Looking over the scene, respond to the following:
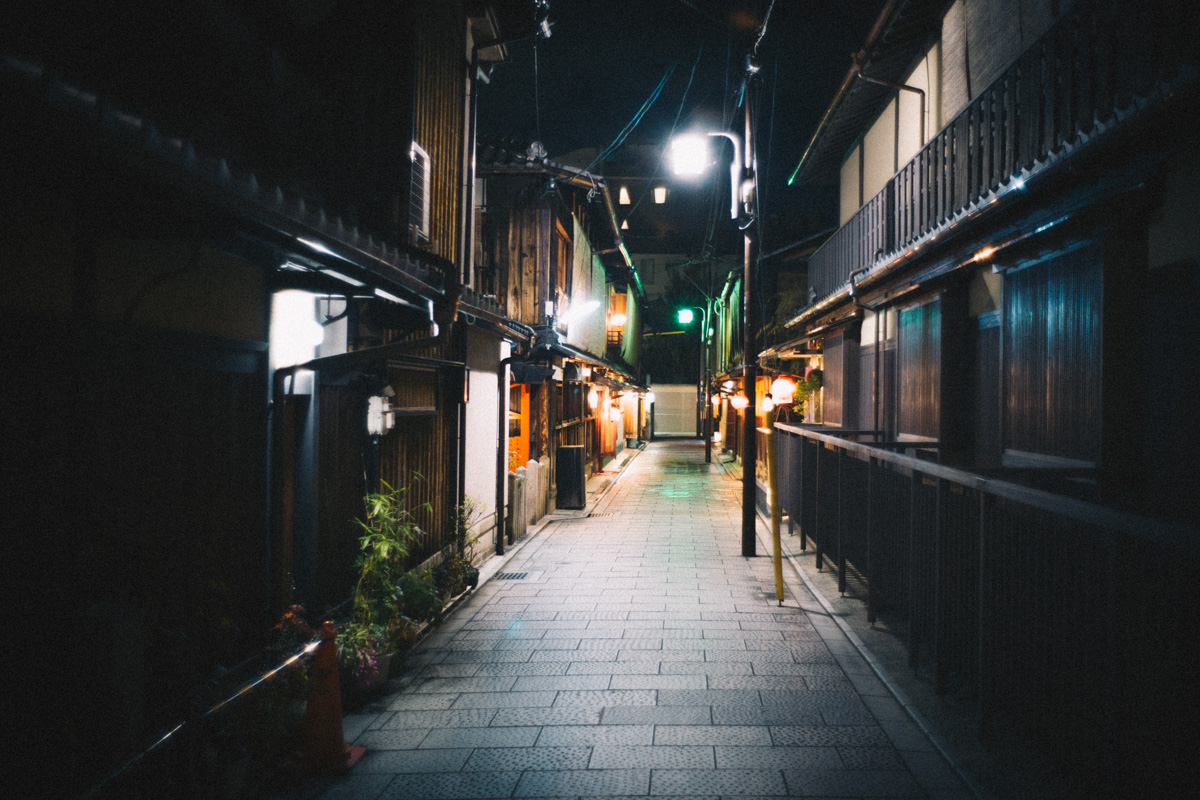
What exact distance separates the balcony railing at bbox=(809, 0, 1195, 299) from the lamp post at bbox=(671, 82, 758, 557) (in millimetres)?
3160

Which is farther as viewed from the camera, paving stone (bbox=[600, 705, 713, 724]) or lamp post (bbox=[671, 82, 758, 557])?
lamp post (bbox=[671, 82, 758, 557])

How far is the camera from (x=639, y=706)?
21.7 feet

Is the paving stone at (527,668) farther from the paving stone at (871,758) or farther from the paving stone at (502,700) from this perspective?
the paving stone at (871,758)

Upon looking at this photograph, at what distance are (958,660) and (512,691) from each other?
15.1 feet

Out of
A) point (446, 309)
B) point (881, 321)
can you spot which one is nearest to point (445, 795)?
point (446, 309)

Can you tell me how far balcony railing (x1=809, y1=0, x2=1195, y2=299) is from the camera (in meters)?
5.55

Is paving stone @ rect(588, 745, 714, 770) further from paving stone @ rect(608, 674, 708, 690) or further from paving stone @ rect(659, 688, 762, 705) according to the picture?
paving stone @ rect(608, 674, 708, 690)

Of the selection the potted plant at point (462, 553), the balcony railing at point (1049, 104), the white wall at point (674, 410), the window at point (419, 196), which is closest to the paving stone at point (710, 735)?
the potted plant at point (462, 553)

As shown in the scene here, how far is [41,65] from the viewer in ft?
8.96

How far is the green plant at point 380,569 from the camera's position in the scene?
7445mm

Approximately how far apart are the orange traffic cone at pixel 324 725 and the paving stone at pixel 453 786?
57 centimetres

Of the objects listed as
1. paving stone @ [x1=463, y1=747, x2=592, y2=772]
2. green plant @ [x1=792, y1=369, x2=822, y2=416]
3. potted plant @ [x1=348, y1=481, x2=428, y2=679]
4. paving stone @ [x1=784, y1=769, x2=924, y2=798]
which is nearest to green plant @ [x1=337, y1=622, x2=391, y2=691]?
potted plant @ [x1=348, y1=481, x2=428, y2=679]

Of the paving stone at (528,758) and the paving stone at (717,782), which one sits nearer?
the paving stone at (717,782)

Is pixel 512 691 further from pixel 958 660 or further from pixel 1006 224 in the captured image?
pixel 1006 224
